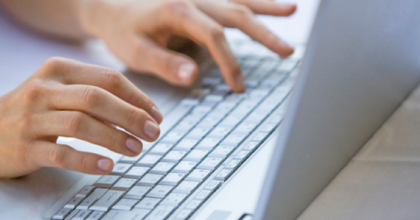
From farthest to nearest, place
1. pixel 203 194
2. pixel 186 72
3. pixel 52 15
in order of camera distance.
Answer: pixel 52 15
pixel 186 72
pixel 203 194

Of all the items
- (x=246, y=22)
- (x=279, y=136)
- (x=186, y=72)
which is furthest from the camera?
(x=246, y=22)

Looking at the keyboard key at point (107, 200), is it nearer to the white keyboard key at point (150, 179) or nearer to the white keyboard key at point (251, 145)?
the white keyboard key at point (150, 179)

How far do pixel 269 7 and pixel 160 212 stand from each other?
0.53 metres

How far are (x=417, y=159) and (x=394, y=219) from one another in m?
0.09

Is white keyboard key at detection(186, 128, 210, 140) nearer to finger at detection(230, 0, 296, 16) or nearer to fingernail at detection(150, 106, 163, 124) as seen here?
fingernail at detection(150, 106, 163, 124)

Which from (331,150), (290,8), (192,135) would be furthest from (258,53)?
(331,150)

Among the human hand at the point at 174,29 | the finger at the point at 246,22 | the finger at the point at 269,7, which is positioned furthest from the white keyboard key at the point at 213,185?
the finger at the point at 269,7

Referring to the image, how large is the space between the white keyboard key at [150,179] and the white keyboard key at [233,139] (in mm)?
83

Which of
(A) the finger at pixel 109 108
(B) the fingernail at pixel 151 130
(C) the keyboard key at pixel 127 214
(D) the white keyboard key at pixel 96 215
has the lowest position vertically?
(C) the keyboard key at pixel 127 214

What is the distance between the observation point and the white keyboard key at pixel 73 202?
14.6 inches

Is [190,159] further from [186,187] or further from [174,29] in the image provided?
[174,29]

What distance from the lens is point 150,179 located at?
389 mm

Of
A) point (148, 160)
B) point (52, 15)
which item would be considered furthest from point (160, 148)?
point (52, 15)

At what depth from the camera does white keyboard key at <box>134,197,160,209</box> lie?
348 mm
